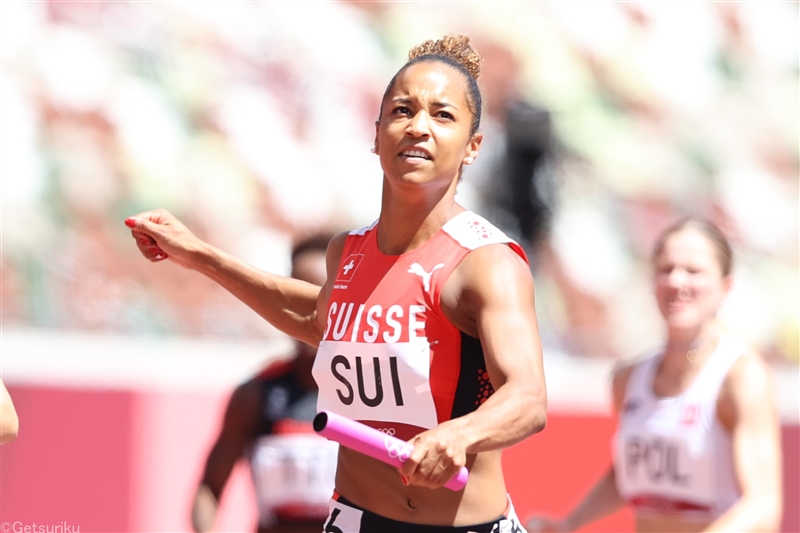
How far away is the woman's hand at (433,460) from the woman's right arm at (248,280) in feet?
4.16

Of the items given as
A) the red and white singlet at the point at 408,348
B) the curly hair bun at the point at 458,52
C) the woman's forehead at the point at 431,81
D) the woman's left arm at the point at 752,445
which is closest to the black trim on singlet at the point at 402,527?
the red and white singlet at the point at 408,348

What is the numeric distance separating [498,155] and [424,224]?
20.7 ft

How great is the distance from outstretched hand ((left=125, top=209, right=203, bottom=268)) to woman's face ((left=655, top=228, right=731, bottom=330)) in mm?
2450

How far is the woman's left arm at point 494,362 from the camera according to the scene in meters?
2.12

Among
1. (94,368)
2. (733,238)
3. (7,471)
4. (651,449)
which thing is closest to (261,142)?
(94,368)

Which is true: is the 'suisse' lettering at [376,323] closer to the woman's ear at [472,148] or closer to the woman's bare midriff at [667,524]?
the woman's ear at [472,148]

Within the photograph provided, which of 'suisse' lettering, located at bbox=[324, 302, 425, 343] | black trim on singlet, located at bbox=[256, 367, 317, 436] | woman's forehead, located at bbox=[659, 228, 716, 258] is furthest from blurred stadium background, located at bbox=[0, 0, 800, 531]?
'suisse' lettering, located at bbox=[324, 302, 425, 343]

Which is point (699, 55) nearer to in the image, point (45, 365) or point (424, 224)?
point (45, 365)

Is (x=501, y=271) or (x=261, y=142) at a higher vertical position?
(x=261, y=142)

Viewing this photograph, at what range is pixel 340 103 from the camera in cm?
926

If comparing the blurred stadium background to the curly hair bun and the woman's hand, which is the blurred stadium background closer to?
the curly hair bun

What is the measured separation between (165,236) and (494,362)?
1.40 metres

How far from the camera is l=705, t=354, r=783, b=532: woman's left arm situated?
4320 mm

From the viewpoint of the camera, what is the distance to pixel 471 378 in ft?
9.00
